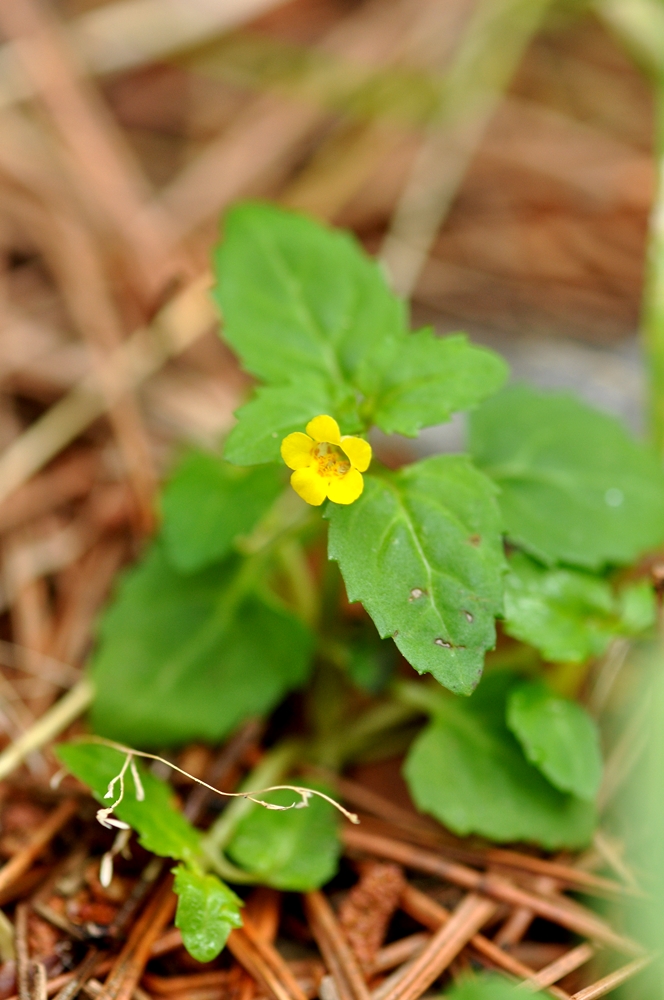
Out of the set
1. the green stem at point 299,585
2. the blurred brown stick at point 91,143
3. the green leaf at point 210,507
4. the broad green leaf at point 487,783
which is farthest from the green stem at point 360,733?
the blurred brown stick at point 91,143

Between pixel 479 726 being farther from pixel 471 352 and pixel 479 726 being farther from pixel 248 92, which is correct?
pixel 248 92

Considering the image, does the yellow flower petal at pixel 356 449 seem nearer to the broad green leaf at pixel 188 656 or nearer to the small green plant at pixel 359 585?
the small green plant at pixel 359 585

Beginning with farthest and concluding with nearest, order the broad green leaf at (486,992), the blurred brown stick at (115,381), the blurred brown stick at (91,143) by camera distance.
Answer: the blurred brown stick at (91,143) → the blurred brown stick at (115,381) → the broad green leaf at (486,992)

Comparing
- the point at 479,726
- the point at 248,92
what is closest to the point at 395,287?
the point at 248,92

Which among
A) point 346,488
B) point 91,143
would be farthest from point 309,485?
point 91,143

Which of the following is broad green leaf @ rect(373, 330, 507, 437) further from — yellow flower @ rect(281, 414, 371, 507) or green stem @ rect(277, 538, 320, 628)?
green stem @ rect(277, 538, 320, 628)

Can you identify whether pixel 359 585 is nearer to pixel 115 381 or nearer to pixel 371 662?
pixel 371 662

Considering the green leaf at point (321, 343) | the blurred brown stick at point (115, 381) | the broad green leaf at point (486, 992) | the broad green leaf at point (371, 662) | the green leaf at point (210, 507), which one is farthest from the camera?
the blurred brown stick at point (115, 381)

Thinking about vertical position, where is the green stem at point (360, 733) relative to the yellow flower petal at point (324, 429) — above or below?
below
